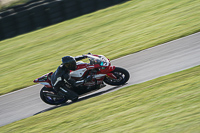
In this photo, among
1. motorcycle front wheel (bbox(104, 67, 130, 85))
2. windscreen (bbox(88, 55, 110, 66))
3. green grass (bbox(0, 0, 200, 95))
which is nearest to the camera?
windscreen (bbox(88, 55, 110, 66))

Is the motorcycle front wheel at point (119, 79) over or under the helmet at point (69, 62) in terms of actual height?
under

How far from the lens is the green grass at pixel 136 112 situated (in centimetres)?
669

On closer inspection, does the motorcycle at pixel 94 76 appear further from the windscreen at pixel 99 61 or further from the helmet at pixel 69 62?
the helmet at pixel 69 62

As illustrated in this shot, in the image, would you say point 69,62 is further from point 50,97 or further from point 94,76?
point 50,97

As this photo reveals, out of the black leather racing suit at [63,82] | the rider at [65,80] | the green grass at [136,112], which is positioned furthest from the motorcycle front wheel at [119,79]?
the black leather racing suit at [63,82]

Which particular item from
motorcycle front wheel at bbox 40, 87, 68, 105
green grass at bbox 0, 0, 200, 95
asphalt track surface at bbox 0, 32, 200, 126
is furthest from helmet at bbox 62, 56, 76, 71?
green grass at bbox 0, 0, 200, 95

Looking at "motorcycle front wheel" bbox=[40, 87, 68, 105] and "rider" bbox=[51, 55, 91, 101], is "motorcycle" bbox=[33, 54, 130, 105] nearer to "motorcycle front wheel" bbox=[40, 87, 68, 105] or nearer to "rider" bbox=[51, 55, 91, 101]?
"motorcycle front wheel" bbox=[40, 87, 68, 105]


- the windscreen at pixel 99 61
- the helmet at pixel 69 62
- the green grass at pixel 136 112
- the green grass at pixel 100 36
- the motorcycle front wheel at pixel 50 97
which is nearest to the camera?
the green grass at pixel 136 112

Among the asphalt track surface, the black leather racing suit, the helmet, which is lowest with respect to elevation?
the asphalt track surface

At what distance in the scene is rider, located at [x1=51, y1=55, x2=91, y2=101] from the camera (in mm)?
9041

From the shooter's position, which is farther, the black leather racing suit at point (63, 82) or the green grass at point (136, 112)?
the black leather racing suit at point (63, 82)

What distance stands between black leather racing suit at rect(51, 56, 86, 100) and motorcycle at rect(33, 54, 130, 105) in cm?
20

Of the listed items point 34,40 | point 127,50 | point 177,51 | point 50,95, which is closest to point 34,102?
point 50,95

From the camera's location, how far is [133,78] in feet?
33.9
